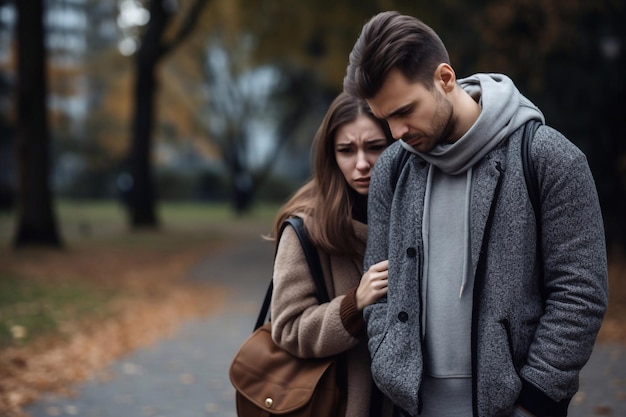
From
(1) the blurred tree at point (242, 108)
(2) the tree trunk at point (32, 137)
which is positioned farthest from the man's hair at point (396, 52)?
(1) the blurred tree at point (242, 108)

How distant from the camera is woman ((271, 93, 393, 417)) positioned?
2.64 meters

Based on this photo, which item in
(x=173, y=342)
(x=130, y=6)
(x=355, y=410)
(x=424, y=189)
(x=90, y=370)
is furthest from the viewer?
(x=130, y=6)

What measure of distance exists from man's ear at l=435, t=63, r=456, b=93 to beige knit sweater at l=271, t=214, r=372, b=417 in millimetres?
709

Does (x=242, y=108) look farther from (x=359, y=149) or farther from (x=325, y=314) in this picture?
(x=325, y=314)

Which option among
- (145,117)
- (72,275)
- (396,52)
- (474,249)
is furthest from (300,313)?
(145,117)

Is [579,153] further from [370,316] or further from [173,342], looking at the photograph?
[173,342]

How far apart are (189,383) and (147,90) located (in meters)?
18.0

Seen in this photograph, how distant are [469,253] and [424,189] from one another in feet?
0.78

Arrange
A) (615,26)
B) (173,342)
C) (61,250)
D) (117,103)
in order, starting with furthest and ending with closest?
1. (117,103)
2. (61,250)
3. (615,26)
4. (173,342)

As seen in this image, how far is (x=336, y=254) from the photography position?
2.78 meters

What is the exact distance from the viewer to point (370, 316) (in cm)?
249

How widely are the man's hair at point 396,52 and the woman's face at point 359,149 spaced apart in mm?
576

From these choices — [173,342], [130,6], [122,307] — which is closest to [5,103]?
[130,6]

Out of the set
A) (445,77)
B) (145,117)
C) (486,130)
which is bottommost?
(145,117)
